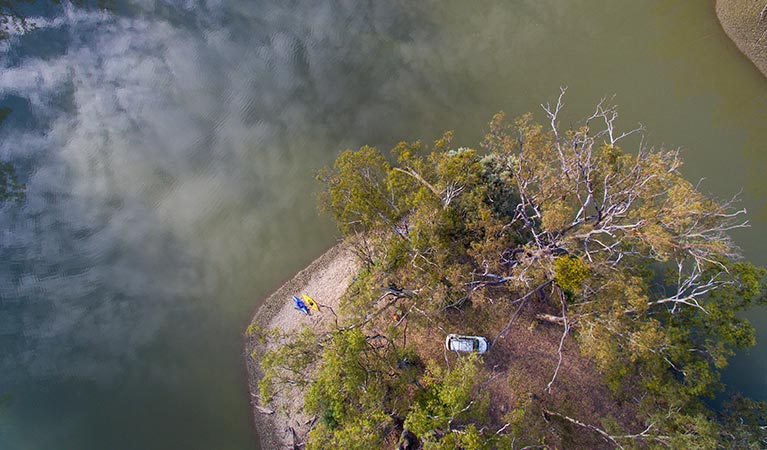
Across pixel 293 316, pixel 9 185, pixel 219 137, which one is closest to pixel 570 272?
pixel 293 316

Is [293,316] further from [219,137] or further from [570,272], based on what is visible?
[570,272]

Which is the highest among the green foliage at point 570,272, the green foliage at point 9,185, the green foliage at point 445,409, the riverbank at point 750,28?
the riverbank at point 750,28

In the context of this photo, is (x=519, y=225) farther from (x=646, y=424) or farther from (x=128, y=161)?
(x=128, y=161)

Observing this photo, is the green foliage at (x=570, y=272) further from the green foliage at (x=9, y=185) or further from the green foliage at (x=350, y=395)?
the green foliage at (x=9, y=185)

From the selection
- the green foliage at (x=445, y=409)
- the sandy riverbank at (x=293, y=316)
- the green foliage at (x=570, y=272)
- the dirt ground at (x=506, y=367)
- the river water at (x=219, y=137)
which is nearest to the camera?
the green foliage at (x=445, y=409)

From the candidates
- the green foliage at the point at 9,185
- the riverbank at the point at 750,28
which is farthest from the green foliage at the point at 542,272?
the green foliage at the point at 9,185

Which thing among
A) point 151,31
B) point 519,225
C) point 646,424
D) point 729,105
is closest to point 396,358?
point 519,225
